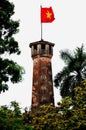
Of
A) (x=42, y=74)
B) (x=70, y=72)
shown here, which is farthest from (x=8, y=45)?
(x=42, y=74)

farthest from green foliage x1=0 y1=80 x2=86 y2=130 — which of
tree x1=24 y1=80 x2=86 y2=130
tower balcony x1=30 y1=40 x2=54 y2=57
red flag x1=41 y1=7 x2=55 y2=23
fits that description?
tower balcony x1=30 y1=40 x2=54 y2=57

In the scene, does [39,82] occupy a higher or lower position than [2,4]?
higher

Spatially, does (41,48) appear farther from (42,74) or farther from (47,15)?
(47,15)

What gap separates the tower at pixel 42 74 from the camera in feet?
163

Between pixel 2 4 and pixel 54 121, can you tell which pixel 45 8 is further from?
pixel 2 4

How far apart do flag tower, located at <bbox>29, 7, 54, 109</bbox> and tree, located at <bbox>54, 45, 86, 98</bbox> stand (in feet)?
15.7

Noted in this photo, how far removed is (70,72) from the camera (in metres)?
44.6

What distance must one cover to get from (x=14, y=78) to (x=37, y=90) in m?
30.9

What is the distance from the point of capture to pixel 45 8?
47.5 meters

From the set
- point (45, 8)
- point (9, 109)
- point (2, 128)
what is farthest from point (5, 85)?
point (45, 8)

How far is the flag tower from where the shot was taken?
1956 inches

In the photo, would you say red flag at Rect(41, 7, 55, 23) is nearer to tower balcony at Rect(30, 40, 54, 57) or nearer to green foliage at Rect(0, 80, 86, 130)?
tower balcony at Rect(30, 40, 54, 57)

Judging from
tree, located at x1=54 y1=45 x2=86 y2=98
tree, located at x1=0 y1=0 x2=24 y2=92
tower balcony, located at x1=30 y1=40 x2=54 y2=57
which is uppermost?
tower balcony, located at x1=30 y1=40 x2=54 y2=57

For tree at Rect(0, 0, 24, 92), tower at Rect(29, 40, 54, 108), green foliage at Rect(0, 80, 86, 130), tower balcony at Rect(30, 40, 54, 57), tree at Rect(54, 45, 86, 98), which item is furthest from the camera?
tower balcony at Rect(30, 40, 54, 57)
